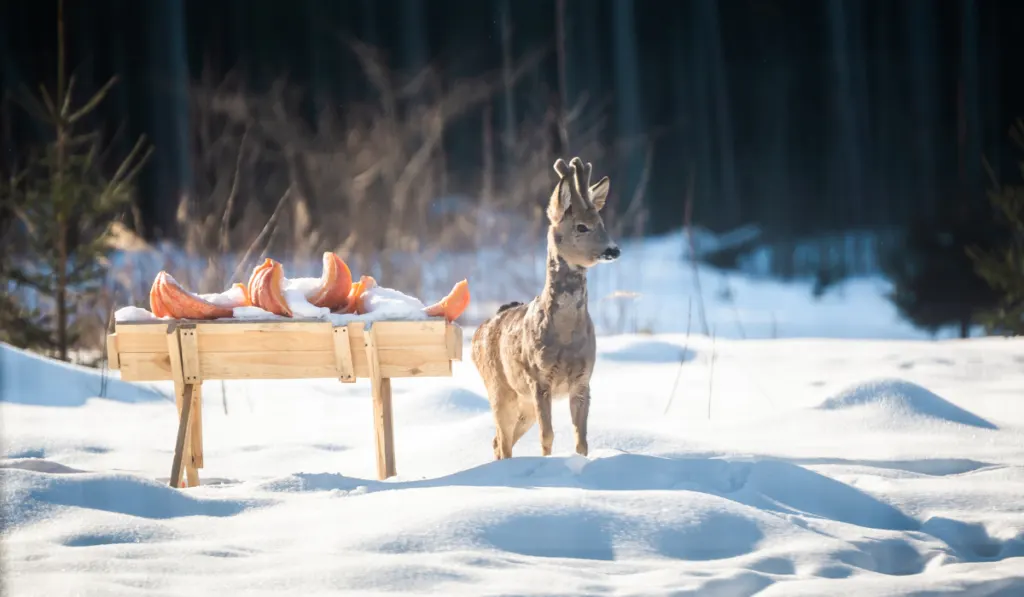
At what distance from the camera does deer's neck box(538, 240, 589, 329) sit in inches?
168

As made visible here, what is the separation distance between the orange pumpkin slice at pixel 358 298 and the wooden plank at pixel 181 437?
718mm

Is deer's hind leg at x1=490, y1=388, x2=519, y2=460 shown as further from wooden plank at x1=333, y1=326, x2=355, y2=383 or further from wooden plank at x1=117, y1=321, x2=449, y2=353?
wooden plank at x1=333, y1=326, x2=355, y2=383

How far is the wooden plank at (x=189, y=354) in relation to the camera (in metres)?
4.49

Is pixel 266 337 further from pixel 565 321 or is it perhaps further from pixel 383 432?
pixel 565 321

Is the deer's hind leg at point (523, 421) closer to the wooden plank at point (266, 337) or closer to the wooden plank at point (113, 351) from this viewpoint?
the wooden plank at point (266, 337)

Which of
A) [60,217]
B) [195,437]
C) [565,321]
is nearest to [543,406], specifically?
[565,321]

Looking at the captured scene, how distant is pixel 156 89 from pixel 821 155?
25.2 feet

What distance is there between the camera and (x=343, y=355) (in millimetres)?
4496

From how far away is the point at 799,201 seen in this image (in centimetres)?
1314

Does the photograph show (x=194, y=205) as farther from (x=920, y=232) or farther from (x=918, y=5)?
(x=918, y=5)

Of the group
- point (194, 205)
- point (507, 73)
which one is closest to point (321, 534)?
point (194, 205)

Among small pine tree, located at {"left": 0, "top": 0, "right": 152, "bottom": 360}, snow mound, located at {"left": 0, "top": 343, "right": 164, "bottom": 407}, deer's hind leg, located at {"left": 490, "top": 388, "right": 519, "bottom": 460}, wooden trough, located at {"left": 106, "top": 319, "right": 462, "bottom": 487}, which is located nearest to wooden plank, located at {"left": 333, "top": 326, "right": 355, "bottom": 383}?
wooden trough, located at {"left": 106, "top": 319, "right": 462, "bottom": 487}

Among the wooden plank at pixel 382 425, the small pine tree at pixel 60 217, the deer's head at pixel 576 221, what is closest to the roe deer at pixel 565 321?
the deer's head at pixel 576 221

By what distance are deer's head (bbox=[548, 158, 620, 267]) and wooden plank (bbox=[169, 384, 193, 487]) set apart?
1615 millimetres
